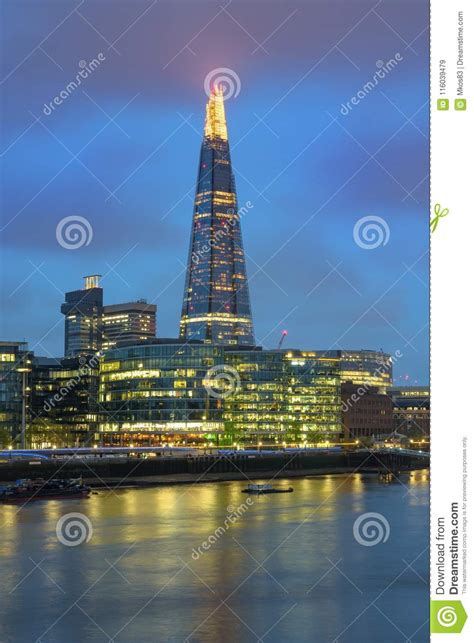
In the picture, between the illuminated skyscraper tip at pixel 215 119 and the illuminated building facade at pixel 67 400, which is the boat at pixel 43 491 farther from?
the illuminated skyscraper tip at pixel 215 119

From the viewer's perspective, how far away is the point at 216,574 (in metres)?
20.4

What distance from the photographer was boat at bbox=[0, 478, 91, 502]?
134ft

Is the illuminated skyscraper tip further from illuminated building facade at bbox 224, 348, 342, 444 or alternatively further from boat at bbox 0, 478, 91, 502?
boat at bbox 0, 478, 91, 502

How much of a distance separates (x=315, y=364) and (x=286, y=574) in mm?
60332

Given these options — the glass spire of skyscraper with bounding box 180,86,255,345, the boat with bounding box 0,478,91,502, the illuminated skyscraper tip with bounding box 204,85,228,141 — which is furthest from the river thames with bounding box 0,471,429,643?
the illuminated skyscraper tip with bounding box 204,85,228,141

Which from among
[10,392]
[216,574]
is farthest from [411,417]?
[216,574]

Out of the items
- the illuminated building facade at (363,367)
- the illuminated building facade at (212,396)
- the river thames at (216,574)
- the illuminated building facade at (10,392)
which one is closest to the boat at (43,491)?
the river thames at (216,574)

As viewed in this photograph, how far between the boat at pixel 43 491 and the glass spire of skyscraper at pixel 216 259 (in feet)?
212

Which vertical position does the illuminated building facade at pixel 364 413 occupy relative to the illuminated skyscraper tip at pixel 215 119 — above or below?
below

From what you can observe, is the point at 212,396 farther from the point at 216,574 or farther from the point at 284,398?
the point at 216,574

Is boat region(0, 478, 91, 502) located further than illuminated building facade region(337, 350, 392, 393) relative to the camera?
No

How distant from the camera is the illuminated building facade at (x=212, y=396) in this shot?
73125 mm

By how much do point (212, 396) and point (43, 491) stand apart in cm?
3187

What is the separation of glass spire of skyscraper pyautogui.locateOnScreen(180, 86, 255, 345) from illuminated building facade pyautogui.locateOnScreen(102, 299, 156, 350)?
1710 cm
